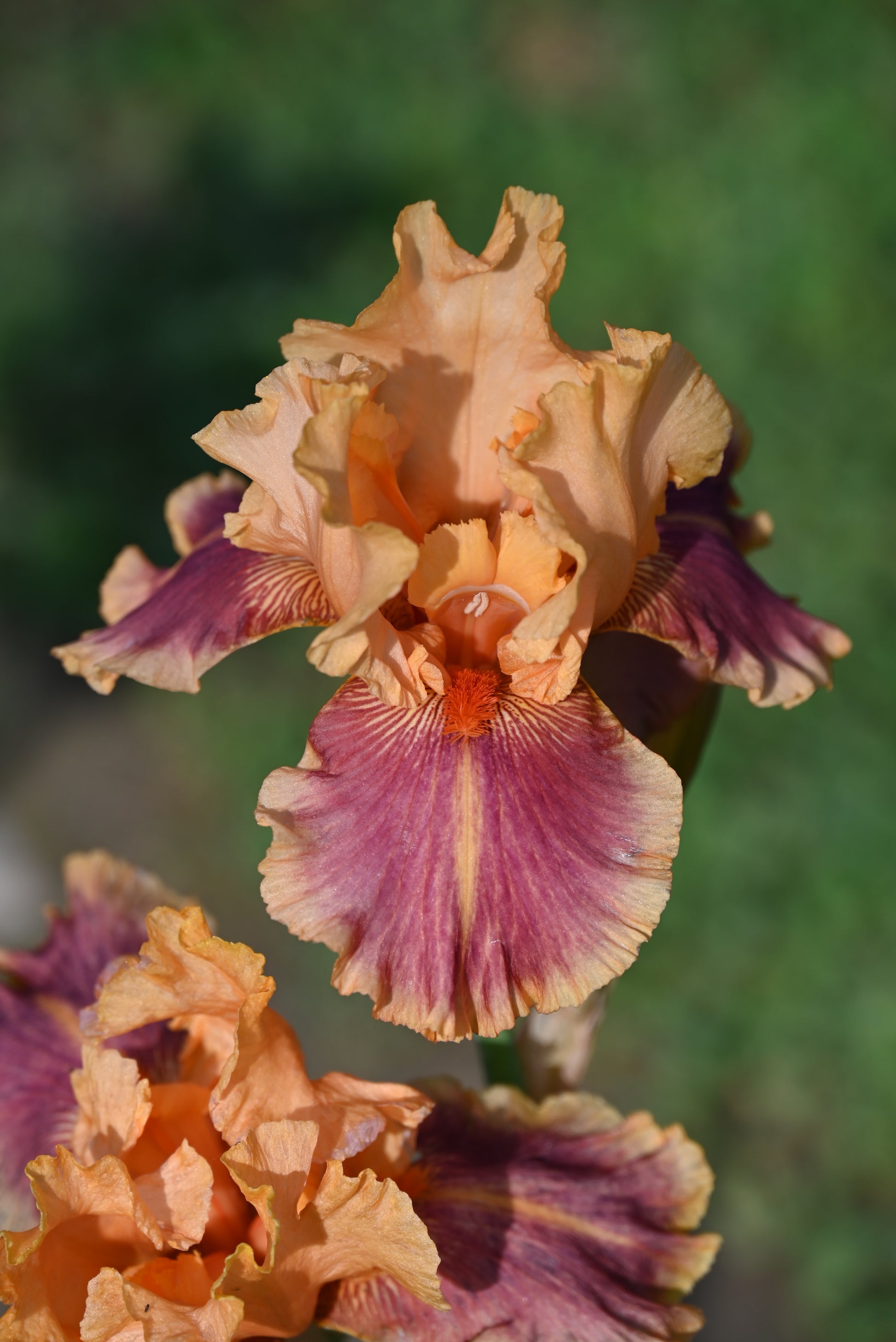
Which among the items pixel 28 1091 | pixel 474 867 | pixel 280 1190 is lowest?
pixel 28 1091

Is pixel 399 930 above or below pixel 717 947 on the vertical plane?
above

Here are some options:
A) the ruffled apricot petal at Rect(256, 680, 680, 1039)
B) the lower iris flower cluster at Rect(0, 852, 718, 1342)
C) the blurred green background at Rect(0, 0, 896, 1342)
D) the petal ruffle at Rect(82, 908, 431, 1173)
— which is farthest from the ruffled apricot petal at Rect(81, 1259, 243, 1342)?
the blurred green background at Rect(0, 0, 896, 1342)

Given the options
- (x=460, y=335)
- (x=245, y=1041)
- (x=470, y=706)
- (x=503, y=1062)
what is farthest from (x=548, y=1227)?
(x=460, y=335)

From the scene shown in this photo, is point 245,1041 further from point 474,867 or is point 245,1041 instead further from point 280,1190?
point 474,867

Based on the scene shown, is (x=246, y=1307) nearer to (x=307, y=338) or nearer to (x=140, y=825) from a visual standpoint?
(x=307, y=338)

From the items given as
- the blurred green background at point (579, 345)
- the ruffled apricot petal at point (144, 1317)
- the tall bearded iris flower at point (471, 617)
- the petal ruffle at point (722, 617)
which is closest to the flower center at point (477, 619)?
the tall bearded iris flower at point (471, 617)

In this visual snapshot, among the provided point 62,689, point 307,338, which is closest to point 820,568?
point 62,689

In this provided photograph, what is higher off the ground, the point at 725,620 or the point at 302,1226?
the point at 725,620
